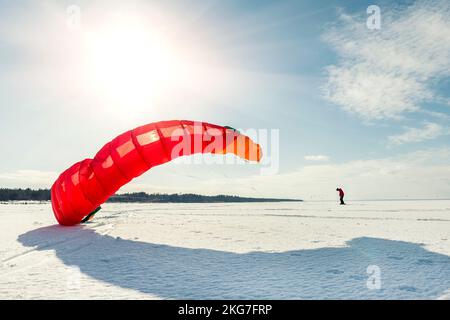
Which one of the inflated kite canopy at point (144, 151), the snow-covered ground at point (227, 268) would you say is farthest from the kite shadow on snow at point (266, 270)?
the inflated kite canopy at point (144, 151)

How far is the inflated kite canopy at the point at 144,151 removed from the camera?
9500 millimetres

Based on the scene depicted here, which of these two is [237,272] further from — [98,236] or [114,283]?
[98,236]

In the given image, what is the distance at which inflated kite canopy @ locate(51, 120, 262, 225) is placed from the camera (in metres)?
9.50

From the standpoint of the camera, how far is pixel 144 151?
9.70 meters

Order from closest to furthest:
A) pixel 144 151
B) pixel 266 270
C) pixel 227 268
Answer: pixel 266 270 < pixel 227 268 < pixel 144 151

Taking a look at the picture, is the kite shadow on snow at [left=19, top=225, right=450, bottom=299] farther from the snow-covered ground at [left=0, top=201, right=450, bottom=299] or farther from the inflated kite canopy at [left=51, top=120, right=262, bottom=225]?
the inflated kite canopy at [left=51, top=120, right=262, bottom=225]

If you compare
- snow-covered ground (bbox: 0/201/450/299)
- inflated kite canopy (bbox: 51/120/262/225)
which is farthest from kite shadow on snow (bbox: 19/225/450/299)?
inflated kite canopy (bbox: 51/120/262/225)

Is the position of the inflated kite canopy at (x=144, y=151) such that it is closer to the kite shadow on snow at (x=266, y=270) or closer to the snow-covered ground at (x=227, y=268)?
the snow-covered ground at (x=227, y=268)

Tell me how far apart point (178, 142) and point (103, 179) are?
302cm

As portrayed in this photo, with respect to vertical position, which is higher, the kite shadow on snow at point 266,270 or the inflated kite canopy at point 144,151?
the inflated kite canopy at point 144,151

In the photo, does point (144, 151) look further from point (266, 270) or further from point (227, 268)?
point (266, 270)

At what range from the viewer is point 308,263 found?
526 cm

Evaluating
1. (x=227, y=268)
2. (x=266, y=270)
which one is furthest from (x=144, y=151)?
(x=266, y=270)
